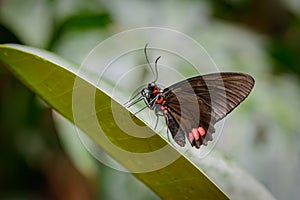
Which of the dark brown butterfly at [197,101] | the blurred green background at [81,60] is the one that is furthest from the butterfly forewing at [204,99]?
the blurred green background at [81,60]

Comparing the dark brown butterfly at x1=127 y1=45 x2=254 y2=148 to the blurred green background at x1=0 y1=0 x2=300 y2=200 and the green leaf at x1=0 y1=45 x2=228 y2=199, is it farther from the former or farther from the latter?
the blurred green background at x1=0 y1=0 x2=300 y2=200

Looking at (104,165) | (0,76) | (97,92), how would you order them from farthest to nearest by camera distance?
(0,76), (104,165), (97,92)

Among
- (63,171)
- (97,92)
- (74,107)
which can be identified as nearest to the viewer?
(97,92)

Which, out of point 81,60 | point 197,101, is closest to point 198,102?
point 197,101

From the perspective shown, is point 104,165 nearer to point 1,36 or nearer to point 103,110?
point 1,36

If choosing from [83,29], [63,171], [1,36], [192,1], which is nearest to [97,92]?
[1,36]

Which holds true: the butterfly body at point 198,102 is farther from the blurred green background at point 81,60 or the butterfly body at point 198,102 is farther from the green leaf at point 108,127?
the blurred green background at point 81,60
